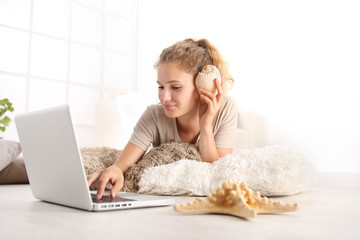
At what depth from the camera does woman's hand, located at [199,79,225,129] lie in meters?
Result: 1.51

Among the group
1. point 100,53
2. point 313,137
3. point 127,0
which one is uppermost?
point 127,0

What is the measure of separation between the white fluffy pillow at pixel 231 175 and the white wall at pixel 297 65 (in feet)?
6.31

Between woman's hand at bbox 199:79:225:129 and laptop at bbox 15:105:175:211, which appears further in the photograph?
woman's hand at bbox 199:79:225:129

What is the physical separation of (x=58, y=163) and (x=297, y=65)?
3320 millimetres

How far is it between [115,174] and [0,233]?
583mm

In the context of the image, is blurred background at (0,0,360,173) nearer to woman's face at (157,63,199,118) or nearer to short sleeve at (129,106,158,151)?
short sleeve at (129,106,158,151)

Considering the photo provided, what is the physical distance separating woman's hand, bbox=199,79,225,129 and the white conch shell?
0.01m

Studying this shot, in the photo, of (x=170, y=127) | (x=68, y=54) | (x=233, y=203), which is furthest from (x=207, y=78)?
(x=68, y=54)

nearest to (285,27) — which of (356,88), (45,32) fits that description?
(356,88)

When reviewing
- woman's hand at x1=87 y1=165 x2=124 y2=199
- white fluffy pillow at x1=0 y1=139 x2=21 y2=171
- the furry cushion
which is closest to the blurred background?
white fluffy pillow at x1=0 y1=139 x2=21 y2=171

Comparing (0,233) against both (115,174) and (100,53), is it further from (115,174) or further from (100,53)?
(100,53)

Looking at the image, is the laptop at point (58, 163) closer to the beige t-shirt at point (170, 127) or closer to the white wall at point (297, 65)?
the beige t-shirt at point (170, 127)

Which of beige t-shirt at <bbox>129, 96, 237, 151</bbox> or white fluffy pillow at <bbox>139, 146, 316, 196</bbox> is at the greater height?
beige t-shirt at <bbox>129, 96, 237, 151</bbox>

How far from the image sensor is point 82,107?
425 cm
